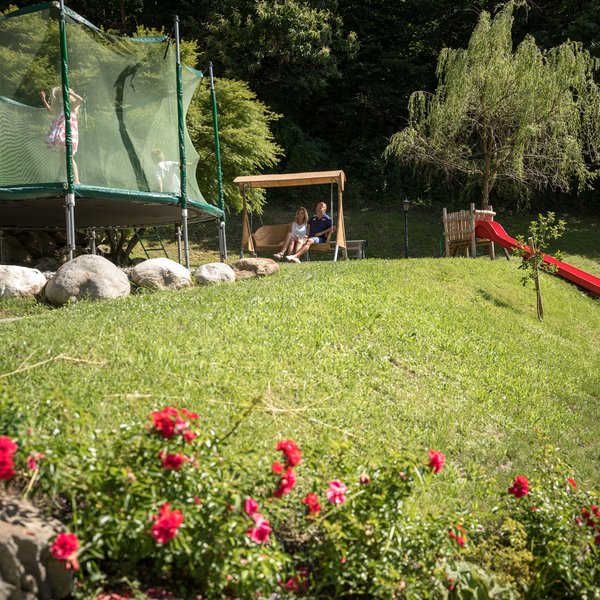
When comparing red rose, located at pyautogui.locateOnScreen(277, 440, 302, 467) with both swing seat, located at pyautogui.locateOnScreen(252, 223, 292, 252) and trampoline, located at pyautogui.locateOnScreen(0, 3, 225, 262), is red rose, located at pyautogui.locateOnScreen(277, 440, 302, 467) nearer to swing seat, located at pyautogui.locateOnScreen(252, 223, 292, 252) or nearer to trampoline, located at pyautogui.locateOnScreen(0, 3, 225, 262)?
trampoline, located at pyautogui.locateOnScreen(0, 3, 225, 262)

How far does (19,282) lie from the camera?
8242 mm

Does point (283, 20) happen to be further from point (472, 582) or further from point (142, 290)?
point (472, 582)

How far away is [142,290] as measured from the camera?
8.64 metres

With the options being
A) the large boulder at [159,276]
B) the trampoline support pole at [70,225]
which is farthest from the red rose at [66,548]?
the trampoline support pole at [70,225]

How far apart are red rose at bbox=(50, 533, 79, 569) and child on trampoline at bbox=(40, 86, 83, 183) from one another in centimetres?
784

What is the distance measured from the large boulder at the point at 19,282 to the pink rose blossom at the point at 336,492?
6136 mm

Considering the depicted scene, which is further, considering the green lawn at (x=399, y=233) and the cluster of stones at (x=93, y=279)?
the green lawn at (x=399, y=233)

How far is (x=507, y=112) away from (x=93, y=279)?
14.9 m

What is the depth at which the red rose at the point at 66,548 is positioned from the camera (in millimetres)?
2480

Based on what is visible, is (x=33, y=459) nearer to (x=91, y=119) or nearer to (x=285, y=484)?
(x=285, y=484)

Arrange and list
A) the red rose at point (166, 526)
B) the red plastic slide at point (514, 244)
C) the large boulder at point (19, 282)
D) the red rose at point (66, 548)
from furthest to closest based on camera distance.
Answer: the red plastic slide at point (514, 244) → the large boulder at point (19, 282) → the red rose at point (166, 526) → the red rose at point (66, 548)

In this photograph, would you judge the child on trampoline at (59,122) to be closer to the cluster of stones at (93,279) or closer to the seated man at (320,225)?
the cluster of stones at (93,279)

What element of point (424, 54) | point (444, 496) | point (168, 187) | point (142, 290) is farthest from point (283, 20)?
point (444, 496)

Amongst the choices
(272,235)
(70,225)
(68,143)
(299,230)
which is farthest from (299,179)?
(70,225)
